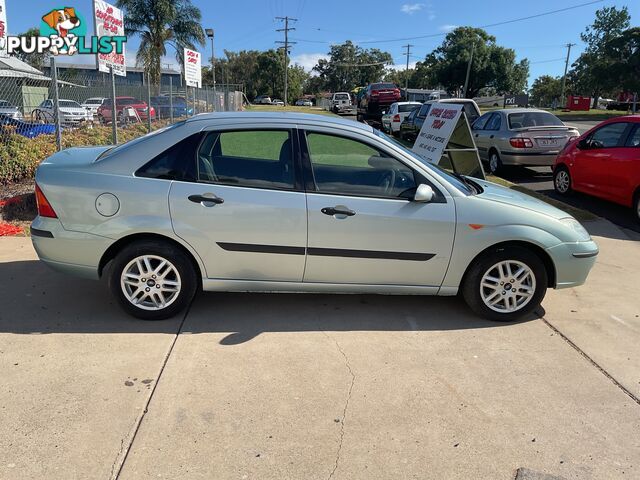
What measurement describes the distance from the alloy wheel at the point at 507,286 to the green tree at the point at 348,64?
377 ft

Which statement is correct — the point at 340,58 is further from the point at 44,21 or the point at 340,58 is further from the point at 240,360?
the point at 240,360

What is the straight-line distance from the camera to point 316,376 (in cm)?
337

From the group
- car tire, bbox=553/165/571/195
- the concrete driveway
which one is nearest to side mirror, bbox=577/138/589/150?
car tire, bbox=553/165/571/195

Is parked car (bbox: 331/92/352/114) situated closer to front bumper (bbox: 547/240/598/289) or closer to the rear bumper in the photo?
the rear bumper

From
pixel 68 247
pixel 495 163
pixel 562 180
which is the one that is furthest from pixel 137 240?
pixel 495 163

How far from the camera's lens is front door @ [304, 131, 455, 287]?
3.89m

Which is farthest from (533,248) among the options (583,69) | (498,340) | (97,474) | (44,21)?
(583,69)

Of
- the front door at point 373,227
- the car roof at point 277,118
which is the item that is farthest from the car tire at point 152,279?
the car roof at point 277,118

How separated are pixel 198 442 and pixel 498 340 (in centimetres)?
239

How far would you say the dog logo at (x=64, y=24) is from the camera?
391 inches

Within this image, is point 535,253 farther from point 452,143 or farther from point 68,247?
point 452,143

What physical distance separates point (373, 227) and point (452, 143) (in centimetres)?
548

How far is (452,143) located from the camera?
883 centimetres

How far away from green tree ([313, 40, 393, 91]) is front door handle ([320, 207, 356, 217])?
11504 centimetres
